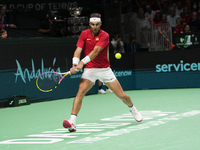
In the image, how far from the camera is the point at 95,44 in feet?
21.6

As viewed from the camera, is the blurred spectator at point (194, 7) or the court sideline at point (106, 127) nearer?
the court sideline at point (106, 127)

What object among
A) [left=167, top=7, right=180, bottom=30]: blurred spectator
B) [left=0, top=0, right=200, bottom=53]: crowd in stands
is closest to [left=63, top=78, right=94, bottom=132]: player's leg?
[left=0, top=0, right=200, bottom=53]: crowd in stands

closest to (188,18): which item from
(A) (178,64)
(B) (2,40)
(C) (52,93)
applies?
(A) (178,64)

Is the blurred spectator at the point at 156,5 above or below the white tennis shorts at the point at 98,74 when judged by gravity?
above

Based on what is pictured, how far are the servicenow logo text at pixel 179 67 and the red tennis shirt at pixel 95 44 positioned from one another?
7.92m

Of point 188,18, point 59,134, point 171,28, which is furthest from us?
point 188,18

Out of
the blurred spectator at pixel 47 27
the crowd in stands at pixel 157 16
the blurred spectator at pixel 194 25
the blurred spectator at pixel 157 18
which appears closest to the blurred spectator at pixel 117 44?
the crowd in stands at pixel 157 16

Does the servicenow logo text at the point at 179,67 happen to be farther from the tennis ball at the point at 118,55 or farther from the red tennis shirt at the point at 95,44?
the red tennis shirt at the point at 95,44

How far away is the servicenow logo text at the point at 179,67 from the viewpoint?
14.1 m

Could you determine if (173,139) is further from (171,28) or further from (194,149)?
(171,28)

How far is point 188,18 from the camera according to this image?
16828 mm

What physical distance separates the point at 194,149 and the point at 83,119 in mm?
3335

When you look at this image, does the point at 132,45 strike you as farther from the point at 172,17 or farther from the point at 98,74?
the point at 98,74

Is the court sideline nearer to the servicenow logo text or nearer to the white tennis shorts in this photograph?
the white tennis shorts
